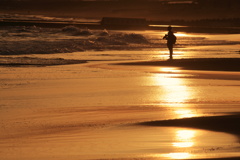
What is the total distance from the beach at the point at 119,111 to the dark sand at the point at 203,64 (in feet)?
0.21

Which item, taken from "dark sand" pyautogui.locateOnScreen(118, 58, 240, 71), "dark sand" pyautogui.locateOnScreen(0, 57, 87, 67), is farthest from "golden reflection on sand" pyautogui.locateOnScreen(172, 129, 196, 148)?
"dark sand" pyautogui.locateOnScreen(0, 57, 87, 67)

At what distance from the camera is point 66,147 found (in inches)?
378

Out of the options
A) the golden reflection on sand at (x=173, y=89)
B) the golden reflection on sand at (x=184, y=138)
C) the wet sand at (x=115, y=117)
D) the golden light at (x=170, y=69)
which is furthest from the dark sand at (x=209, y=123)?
the golden light at (x=170, y=69)

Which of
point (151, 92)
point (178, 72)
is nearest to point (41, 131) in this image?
point (151, 92)

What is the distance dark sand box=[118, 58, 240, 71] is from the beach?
0.06 m

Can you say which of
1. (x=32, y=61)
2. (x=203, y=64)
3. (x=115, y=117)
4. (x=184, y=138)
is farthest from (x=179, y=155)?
(x=32, y=61)

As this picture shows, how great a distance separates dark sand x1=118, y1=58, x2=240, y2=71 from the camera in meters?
21.7

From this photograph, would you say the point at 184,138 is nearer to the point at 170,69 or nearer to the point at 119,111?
the point at 119,111

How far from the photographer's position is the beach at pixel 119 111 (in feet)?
31.1

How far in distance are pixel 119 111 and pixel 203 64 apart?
35.6 feet

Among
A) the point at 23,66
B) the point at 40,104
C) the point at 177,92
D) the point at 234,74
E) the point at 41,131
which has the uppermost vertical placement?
the point at 23,66

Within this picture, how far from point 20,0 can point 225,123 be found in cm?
16147

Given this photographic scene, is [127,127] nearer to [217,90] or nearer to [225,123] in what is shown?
[225,123]

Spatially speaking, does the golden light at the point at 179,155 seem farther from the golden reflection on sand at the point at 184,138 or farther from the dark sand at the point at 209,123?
the dark sand at the point at 209,123
